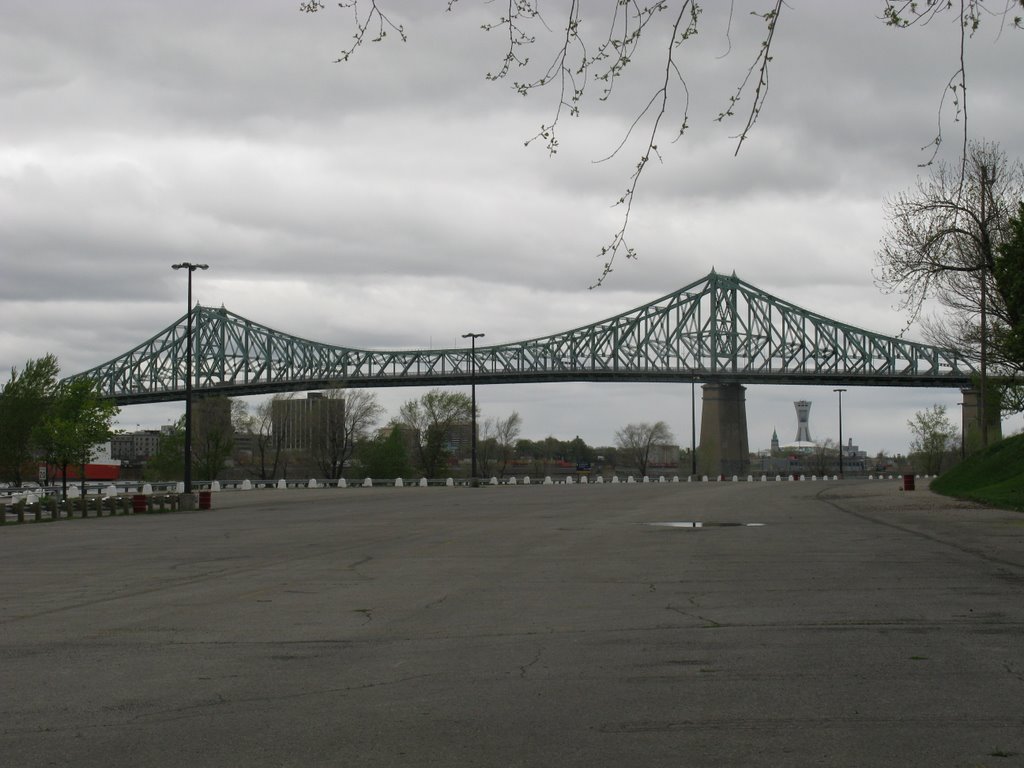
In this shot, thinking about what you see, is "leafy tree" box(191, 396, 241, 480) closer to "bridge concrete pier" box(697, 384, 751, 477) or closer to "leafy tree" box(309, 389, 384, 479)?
"leafy tree" box(309, 389, 384, 479)

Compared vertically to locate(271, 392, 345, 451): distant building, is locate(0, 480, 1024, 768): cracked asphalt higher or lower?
lower

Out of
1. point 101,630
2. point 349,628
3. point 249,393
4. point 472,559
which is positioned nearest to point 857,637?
point 349,628

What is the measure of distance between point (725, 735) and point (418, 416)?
11593 centimetres

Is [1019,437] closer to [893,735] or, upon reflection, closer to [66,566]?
[66,566]

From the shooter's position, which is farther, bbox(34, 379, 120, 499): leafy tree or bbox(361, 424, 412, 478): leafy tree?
bbox(361, 424, 412, 478): leafy tree

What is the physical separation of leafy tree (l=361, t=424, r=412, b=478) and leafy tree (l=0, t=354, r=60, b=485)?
141 feet

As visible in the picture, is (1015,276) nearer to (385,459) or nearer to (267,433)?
(385,459)

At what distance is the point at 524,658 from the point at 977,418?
75597mm

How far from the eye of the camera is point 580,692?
25.1 feet

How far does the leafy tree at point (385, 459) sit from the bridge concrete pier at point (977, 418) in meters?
51.2

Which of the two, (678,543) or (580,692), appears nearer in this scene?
(580,692)

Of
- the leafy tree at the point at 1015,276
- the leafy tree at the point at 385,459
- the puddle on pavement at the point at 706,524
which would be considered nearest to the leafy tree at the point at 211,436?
the leafy tree at the point at 385,459

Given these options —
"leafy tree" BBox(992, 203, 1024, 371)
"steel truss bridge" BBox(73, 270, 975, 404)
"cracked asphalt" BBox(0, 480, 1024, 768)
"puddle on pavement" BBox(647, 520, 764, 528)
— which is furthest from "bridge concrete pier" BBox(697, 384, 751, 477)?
"cracked asphalt" BBox(0, 480, 1024, 768)

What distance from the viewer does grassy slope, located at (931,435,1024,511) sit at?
32656mm
